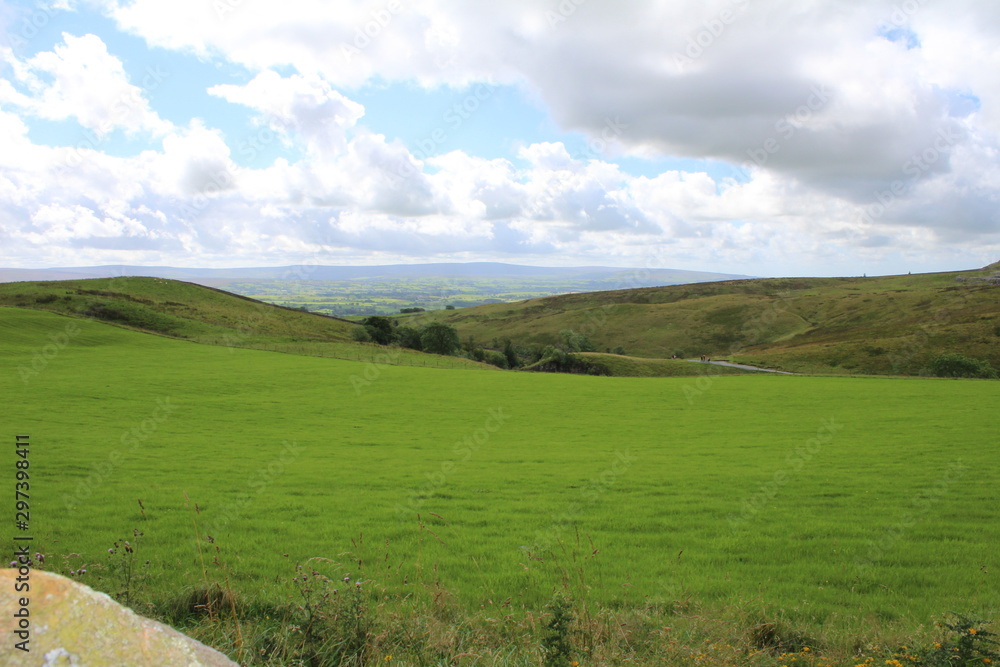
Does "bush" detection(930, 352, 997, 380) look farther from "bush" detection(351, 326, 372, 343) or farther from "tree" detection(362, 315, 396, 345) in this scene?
"bush" detection(351, 326, 372, 343)

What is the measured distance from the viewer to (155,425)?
87.4ft

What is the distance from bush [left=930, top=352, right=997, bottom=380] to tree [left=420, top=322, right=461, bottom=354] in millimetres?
72810

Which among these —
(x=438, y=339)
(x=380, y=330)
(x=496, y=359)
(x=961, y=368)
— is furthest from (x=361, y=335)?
(x=961, y=368)

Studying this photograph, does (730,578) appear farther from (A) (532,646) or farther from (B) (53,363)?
(B) (53,363)

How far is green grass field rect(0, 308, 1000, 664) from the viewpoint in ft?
28.2

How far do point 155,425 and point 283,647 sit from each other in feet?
83.4

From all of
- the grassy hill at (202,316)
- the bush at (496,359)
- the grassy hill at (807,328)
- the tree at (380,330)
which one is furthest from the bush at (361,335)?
the grassy hill at (807,328)

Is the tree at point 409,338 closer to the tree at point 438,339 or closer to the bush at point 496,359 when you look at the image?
the tree at point 438,339

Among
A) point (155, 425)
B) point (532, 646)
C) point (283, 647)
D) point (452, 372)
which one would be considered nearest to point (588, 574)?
point (532, 646)

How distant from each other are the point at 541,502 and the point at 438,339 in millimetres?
79147

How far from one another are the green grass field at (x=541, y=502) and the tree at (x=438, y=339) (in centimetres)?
5462

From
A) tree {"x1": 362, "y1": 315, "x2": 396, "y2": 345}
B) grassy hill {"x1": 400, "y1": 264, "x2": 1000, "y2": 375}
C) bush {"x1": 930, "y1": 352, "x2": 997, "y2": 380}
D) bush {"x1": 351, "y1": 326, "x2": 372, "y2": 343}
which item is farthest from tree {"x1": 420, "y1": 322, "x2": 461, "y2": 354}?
bush {"x1": 930, "y1": 352, "x2": 997, "y2": 380}

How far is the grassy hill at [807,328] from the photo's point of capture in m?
86.3

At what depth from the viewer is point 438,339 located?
92.7 m
